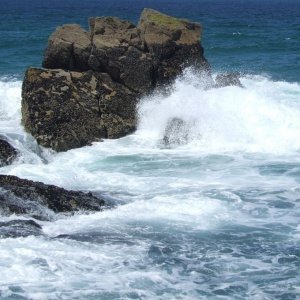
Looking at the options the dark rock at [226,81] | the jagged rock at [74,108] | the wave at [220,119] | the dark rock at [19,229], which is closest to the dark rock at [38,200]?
the dark rock at [19,229]

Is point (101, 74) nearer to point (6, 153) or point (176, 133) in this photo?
point (176, 133)

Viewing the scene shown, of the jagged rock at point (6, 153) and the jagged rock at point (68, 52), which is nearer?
the jagged rock at point (6, 153)

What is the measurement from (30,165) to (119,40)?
193 inches

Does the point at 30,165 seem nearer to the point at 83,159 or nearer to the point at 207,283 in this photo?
the point at 83,159

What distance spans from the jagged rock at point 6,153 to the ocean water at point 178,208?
187 mm

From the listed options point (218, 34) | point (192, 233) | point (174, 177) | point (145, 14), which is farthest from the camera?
point (218, 34)

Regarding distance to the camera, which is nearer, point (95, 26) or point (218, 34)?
point (95, 26)

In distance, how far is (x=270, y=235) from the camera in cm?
1198

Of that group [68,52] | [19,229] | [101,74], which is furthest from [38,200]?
[68,52]

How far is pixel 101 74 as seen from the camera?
19.1 m

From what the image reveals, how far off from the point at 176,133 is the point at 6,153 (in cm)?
452

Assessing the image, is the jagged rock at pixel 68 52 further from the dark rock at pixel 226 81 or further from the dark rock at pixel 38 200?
the dark rock at pixel 38 200

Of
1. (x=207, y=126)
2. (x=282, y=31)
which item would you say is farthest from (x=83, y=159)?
(x=282, y=31)

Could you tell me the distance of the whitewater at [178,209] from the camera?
1016 centimetres
